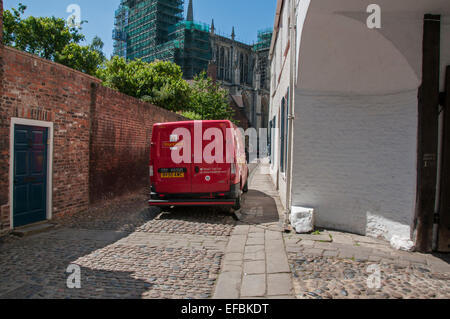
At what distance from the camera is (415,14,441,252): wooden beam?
4.76 m

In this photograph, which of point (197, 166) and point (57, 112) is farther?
point (197, 166)

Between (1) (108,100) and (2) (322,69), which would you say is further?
(1) (108,100)

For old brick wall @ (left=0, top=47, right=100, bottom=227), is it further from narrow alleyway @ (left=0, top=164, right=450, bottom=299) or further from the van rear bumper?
the van rear bumper

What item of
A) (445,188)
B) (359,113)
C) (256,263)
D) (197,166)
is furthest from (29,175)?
(445,188)

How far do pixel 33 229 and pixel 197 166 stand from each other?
11.2 feet

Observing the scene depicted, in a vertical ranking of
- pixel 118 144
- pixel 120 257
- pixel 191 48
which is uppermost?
pixel 191 48

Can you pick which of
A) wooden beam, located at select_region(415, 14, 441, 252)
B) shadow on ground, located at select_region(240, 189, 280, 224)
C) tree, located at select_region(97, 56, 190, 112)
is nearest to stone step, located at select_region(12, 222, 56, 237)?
shadow on ground, located at select_region(240, 189, 280, 224)

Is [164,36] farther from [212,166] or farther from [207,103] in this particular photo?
[212,166]

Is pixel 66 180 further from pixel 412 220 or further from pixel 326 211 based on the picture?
pixel 412 220

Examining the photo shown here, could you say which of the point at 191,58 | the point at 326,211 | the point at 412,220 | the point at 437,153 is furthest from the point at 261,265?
the point at 191,58

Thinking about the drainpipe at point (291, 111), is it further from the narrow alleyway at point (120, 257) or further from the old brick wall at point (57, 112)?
the old brick wall at point (57, 112)

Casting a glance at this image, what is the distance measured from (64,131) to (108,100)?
2.04m

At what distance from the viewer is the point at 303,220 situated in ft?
18.6
